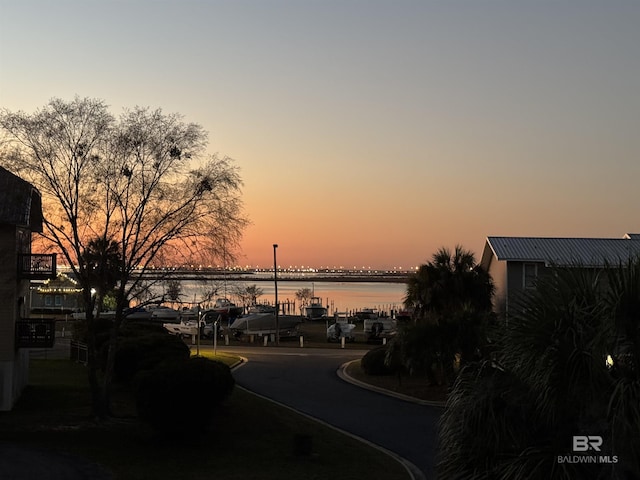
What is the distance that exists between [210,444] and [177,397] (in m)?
1.86

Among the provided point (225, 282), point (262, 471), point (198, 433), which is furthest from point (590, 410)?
point (225, 282)

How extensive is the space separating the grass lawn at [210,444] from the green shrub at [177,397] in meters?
0.45

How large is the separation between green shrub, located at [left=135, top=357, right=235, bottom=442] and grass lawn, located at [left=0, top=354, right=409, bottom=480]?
1.48 feet

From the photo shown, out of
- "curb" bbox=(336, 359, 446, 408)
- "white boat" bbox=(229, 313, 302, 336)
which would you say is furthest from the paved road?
"white boat" bbox=(229, 313, 302, 336)

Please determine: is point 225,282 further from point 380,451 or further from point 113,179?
point 380,451

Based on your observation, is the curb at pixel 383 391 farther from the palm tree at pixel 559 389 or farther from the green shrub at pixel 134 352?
the palm tree at pixel 559 389

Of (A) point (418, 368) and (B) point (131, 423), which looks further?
(A) point (418, 368)

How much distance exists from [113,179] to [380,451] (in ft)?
41.3

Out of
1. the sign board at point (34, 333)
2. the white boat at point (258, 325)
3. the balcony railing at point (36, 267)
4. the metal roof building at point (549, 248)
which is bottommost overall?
the white boat at point (258, 325)

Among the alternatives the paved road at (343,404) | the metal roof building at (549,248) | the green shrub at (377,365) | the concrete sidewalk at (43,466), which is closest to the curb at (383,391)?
the paved road at (343,404)

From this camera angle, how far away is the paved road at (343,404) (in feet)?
70.1

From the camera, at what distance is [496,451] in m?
8.73

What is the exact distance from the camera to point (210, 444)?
20281 millimetres

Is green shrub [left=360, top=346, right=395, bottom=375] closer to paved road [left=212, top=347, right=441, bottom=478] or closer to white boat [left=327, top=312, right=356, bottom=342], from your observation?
paved road [left=212, top=347, right=441, bottom=478]
